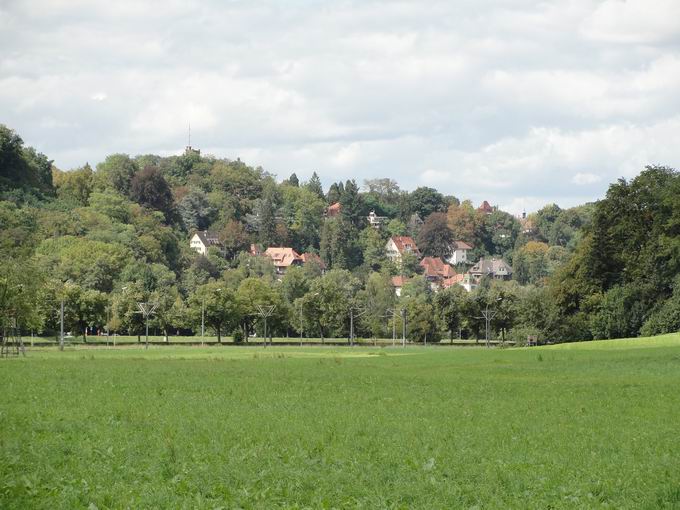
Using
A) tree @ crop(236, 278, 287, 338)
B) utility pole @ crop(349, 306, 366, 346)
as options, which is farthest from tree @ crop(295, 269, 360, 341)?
tree @ crop(236, 278, 287, 338)

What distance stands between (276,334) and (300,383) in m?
139

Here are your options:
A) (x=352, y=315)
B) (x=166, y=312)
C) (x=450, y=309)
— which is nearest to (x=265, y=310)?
(x=166, y=312)

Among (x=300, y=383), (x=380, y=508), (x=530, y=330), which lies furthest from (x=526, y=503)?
(x=530, y=330)

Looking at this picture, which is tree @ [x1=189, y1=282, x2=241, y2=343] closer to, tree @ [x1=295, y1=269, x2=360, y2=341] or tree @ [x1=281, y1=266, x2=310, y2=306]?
tree @ [x1=295, y1=269, x2=360, y2=341]

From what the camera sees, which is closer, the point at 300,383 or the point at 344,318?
the point at 300,383

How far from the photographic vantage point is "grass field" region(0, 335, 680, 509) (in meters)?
20.6

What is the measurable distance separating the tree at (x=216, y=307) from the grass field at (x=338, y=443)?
10114 centimetres

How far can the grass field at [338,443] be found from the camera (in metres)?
20.6

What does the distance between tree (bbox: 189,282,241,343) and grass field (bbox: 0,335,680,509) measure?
101143 mm

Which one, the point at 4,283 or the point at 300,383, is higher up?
the point at 4,283

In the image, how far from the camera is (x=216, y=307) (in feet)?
486

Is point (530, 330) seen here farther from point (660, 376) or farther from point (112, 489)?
point (112, 489)

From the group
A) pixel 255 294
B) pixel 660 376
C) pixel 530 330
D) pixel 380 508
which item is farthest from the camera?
pixel 255 294

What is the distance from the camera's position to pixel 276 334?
183750 millimetres
